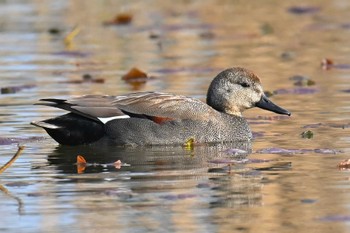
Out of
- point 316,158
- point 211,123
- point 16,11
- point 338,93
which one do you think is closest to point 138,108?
point 211,123

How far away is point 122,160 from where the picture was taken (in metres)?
10.5

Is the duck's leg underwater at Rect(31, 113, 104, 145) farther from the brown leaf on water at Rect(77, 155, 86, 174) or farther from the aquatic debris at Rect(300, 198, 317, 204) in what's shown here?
the aquatic debris at Rect(300, 198, 317, 204)

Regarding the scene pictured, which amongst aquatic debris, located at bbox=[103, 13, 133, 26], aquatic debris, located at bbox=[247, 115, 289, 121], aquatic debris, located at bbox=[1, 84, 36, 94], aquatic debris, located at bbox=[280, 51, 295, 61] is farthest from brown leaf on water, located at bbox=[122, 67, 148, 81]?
aquatic debris, located at bbox=[103, 13, 133, 26]

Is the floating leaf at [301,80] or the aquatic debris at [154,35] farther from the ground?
the aquatic debris at [154,35]

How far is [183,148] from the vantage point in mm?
11164

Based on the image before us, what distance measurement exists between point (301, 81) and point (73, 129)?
4831 millimetres

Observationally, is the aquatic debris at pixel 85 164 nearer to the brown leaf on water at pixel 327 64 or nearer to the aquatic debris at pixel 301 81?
the aquatic debris at pixel 301 81

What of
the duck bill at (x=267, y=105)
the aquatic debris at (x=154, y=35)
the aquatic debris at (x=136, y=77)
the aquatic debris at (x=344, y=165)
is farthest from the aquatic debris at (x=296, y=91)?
the aquatic debris at (x=154, y=35)

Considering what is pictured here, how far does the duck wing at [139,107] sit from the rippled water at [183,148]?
1.12ft

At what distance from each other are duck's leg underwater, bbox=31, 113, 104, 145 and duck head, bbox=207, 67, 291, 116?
1.32 meters

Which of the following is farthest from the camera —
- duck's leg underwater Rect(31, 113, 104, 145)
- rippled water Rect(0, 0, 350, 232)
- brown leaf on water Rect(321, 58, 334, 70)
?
brown leaf on water Rect(321, 58, 334, 70)

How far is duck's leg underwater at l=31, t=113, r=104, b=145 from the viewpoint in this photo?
11219mm

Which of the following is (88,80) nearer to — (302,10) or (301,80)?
(301,80)

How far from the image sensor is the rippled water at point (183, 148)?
8.04m
